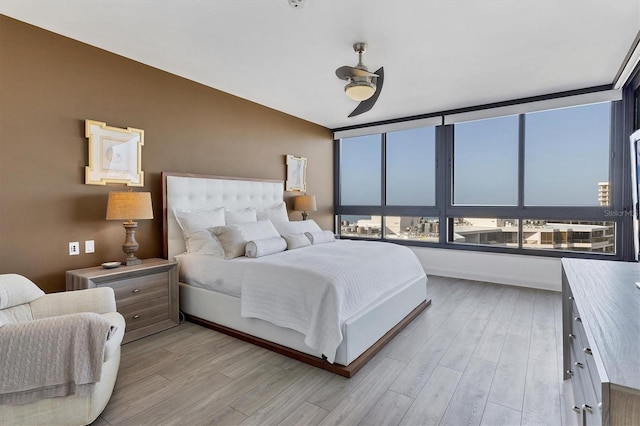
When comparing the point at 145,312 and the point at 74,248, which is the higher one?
the point at 74,248

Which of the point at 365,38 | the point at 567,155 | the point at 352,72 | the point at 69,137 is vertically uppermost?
the point at 365,38

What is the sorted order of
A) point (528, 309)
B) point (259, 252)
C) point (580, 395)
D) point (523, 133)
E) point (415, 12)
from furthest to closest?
point (523, 133)
point (528, 309)
point (259, 252)
point (415, 12)
point (580, 395)

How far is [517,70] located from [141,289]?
449 cm

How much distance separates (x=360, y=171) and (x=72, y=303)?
5.14 m

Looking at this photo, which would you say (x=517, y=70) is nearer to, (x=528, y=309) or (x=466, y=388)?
(x=528, y=309)

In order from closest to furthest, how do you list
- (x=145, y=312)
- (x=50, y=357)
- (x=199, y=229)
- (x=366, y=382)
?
(x=50, y=357) < (x=366, y=382) < (x=145, y=312) < (x=199, y=229)

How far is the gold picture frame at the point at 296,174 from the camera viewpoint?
209 inches

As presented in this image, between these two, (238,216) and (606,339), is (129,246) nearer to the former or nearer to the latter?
(238,216)

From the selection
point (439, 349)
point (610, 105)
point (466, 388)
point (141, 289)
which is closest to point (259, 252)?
point (141, 289)

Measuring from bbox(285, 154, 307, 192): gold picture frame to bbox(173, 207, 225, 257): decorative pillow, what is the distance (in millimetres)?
1842

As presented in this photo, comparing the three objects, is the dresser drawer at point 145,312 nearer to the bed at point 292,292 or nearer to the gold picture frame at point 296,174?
the bed at point 292,292

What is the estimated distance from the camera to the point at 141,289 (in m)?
2.91

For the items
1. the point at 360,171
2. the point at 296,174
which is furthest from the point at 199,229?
the point at 360,171

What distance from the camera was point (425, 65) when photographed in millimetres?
3375
